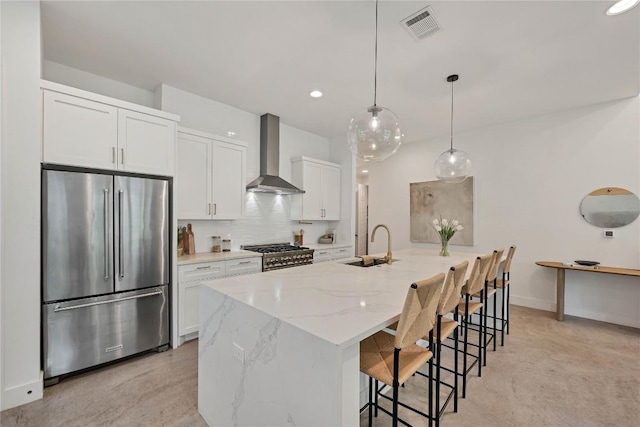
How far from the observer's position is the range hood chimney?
13.9ft

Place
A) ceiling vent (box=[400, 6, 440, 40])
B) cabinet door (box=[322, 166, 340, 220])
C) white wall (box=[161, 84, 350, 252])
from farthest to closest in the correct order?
1. cabinet door (box=[322, 166, 340, 220])
2. white wall (box=[161, 84, 350, 252])
3. ceiling vent (box=[400, 6, 440, 40])

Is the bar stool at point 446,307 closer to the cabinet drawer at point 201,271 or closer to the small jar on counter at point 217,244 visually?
the cabinet drawer at point 201,271

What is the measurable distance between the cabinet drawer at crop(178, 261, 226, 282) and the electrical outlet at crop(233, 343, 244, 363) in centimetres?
168

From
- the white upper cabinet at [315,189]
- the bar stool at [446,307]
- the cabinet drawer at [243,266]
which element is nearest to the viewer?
the bar stool at [446,307]

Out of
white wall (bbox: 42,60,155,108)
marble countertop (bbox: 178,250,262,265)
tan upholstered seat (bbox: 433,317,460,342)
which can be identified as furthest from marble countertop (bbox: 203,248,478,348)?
white wall (bbox: 42,60,155,108)

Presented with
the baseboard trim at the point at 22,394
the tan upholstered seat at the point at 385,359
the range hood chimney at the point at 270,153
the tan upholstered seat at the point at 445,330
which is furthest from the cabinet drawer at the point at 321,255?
the baseboard trim at the point at 22,394

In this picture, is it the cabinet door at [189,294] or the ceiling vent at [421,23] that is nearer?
the ceiling vent at [421,23]

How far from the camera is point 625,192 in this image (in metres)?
3.67

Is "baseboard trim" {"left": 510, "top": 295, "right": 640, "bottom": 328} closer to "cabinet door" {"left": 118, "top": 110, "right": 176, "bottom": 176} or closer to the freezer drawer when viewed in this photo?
the freezer drawer

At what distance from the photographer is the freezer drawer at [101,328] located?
7.34 ft

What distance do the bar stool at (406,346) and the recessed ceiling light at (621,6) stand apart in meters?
2.36

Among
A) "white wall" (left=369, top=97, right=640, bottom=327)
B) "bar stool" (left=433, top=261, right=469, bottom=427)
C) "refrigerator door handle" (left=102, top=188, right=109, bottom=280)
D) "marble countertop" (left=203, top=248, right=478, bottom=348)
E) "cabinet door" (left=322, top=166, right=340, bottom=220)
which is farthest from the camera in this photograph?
"cabinet door" (left=322, top=166, right=340, bottom=220)

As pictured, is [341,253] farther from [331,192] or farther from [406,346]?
[406,346]


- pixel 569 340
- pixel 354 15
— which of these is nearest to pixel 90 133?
pixel 354 15
